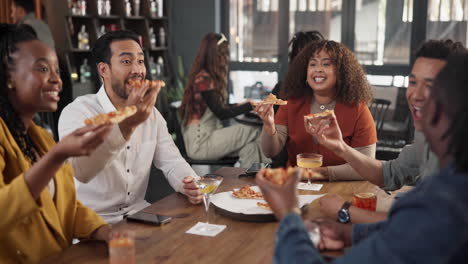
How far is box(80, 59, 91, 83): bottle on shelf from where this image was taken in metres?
6.48

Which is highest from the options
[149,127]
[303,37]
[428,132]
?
[303,37]

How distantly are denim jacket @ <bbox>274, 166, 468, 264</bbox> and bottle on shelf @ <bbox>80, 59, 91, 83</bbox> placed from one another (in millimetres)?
5801

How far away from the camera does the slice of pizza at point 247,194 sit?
2.17 m

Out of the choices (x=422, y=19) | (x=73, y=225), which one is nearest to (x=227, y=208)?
(x=73, y=225)

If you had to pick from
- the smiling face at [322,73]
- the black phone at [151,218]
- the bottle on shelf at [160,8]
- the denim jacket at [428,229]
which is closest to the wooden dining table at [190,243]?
the black phone at [151,218]

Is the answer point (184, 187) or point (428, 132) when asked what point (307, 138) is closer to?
point (184, 187)

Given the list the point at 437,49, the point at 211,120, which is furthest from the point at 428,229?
the point at 211,120

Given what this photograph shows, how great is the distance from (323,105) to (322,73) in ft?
0.63

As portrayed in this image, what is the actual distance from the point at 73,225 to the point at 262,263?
0.75 metres

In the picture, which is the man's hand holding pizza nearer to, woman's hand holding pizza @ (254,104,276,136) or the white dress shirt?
the white dress shirt

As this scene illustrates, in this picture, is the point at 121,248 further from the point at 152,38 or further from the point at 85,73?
the point at 152,38

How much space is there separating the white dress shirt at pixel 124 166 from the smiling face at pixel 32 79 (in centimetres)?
62

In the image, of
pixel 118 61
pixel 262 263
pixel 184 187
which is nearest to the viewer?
pixel 262 263

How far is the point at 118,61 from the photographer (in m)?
2.63
